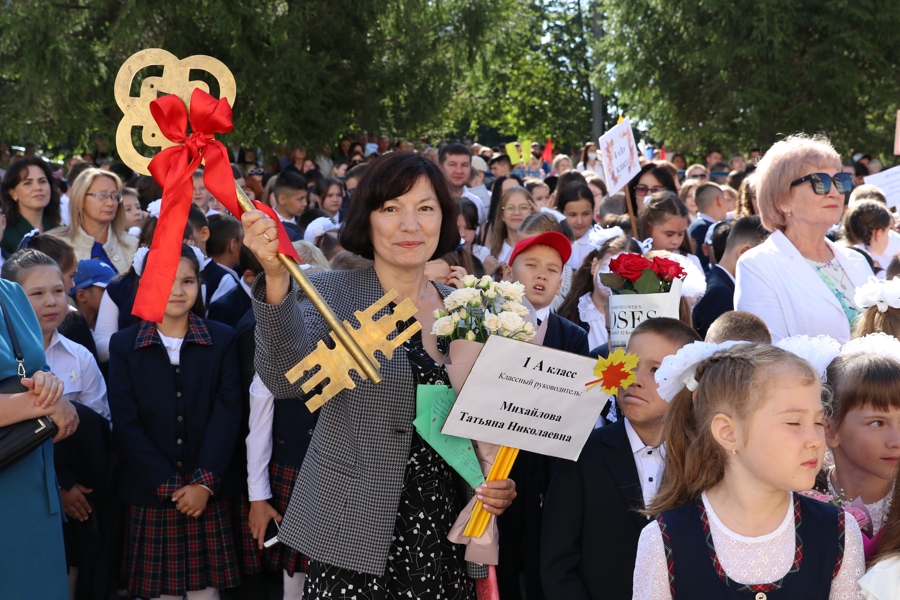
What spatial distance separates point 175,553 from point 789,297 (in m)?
3.15

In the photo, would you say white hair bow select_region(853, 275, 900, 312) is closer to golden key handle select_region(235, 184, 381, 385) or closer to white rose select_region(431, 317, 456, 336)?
white rose select_region(431, 317, 456, 336)

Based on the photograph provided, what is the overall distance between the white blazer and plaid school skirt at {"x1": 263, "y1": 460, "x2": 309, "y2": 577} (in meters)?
2.34

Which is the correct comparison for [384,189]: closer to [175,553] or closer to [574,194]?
[175,553]

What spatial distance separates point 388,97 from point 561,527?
16.2 meters

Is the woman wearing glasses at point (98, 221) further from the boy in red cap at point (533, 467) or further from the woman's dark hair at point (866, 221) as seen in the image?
the woman's dark hair at point (866, 221)

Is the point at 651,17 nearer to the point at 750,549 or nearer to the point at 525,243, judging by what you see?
the point at 525,243

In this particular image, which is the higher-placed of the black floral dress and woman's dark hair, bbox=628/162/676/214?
woman's dark hair, bbox=628/162/676/214

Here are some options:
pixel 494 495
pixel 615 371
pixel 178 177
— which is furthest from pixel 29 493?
pixel 615 371

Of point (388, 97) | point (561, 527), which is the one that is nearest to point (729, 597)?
point (561, 527)

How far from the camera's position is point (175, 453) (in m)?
5.08

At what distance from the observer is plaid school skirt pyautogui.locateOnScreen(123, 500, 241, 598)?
5.04 metres

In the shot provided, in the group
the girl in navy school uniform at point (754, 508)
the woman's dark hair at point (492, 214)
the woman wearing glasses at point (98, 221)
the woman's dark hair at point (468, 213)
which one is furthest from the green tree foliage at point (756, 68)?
the girl in navy school uniform at point (754, 508)

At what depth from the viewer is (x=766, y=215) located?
15.1ft

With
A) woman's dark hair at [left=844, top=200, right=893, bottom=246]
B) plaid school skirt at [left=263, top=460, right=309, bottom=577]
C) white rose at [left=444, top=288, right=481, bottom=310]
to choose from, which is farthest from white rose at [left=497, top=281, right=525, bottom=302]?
woman's dark hair at [left=844, top=200, right=893, bottom=246]
